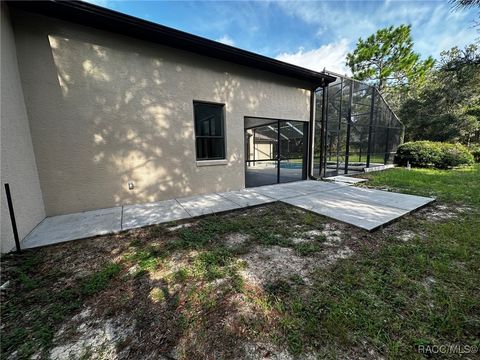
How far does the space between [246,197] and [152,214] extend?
2.39 meters

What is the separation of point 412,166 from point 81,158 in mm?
15319

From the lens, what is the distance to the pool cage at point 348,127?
7.56 metres

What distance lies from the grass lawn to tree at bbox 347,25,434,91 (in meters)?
23.8

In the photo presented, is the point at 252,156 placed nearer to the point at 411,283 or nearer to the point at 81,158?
the point at 81,158

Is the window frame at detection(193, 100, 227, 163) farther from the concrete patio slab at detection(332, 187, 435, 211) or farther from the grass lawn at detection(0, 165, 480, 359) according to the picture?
the concrete patio slab at detection(332, 187, 435, 211)

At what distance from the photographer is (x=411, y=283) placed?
6.42ft

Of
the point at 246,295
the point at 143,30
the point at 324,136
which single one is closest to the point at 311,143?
the point at 324,136

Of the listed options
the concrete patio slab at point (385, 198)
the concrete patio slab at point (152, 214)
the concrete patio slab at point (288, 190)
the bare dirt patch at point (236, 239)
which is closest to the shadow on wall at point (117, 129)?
the concrete patio slab at point (152, 214)

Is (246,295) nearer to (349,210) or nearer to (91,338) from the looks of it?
(91,338)

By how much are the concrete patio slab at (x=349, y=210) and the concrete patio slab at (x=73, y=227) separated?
12.6 ft

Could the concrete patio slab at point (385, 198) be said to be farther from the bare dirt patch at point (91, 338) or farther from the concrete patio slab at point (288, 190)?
the bare dirt patch at point (91, 338)

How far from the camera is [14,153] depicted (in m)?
2.97

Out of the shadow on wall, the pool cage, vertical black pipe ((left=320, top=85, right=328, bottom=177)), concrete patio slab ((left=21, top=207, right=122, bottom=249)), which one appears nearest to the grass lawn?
concrete patio slab ((left=21, top=207, right=122, bottom=249))

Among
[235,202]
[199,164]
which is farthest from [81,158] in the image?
[235,202]
